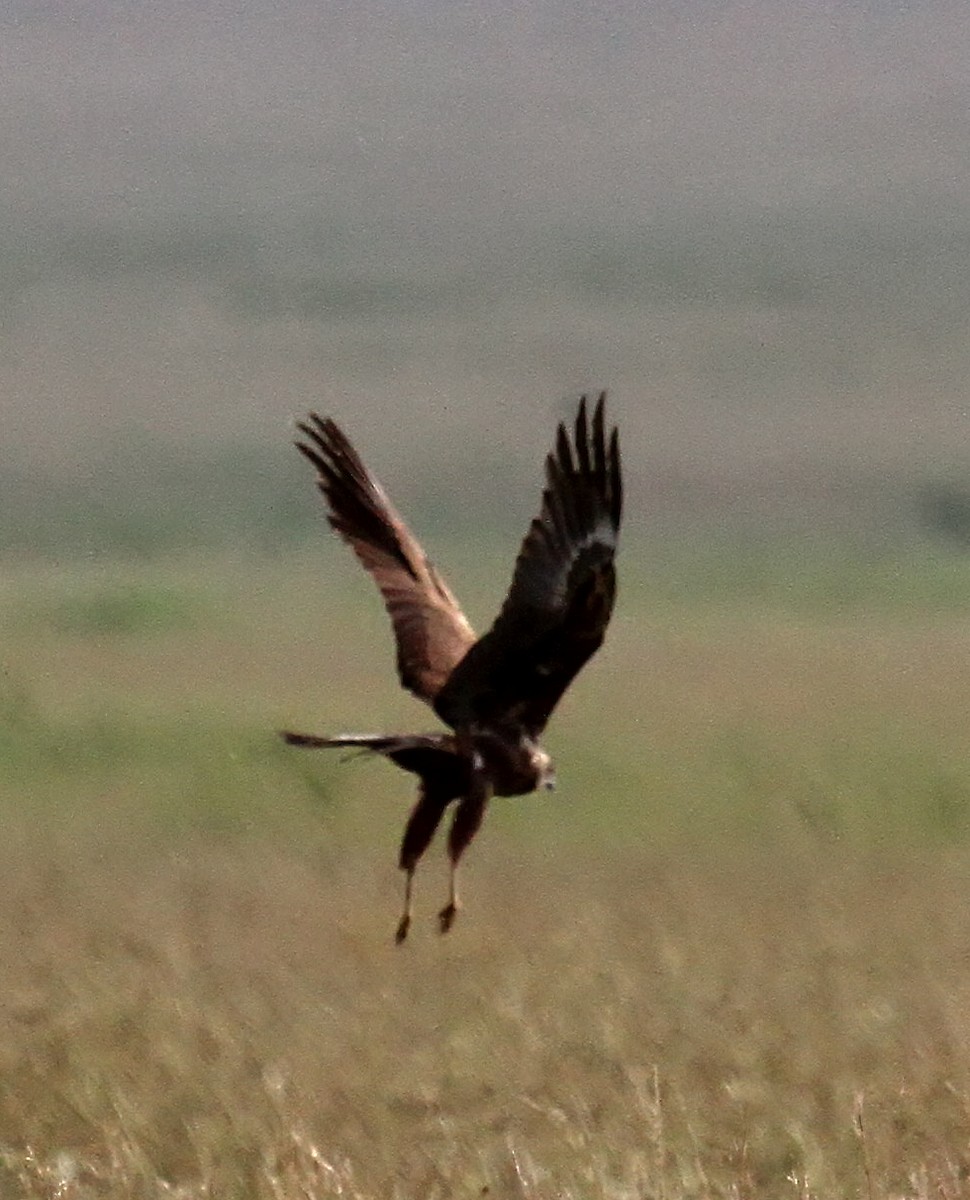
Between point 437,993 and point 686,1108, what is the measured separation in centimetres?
240

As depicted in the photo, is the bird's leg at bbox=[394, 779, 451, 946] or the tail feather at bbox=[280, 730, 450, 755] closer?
the tail feather at bbox=[280, 730, 450, 755]

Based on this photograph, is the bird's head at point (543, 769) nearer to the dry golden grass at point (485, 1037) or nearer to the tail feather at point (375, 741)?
the tail feather at point (375, 741)

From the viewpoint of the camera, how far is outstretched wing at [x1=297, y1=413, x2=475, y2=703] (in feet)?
33.6

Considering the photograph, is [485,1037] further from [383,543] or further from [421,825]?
[421,825]

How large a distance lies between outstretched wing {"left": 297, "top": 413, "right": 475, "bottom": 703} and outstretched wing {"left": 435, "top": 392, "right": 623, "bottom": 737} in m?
0.96

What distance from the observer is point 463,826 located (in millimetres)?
8930

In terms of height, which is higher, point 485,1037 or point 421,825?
point 421,825

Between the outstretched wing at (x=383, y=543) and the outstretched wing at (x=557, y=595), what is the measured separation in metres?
0.96

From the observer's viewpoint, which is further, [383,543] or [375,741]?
[383,543]

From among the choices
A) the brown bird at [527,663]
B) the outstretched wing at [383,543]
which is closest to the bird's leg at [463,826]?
the brown bird at [527,663]

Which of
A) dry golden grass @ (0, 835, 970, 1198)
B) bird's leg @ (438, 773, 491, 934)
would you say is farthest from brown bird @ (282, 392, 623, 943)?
dry golden grass @ (0, 835, 970, 1198)

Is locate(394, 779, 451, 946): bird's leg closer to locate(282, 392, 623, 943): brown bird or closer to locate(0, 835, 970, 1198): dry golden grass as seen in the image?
locate(282, 392, 623, 943): brown bird

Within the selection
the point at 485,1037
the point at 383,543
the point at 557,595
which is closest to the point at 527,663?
the point at 557,595

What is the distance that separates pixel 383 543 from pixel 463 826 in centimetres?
184
